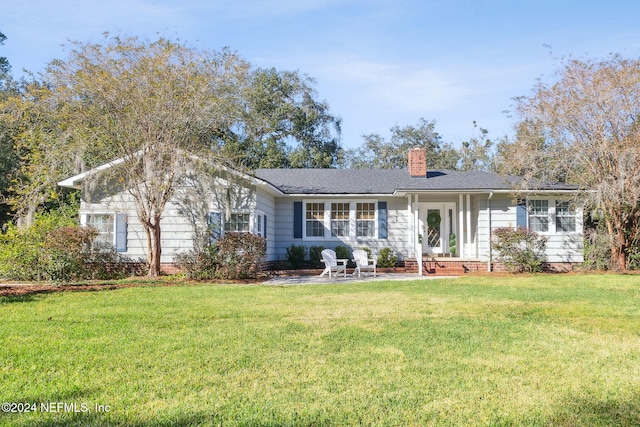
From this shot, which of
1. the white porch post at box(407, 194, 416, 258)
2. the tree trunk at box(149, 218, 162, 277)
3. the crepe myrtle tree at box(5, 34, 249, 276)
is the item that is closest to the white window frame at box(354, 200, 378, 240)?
the white porch post at box(407, 194, 416, 258)

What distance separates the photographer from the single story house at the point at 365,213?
15.5m

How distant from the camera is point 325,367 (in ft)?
15.6

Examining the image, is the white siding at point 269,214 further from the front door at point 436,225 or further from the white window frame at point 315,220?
the front door at point 436,225

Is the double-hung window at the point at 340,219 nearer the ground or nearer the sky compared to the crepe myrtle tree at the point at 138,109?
nearer the ground

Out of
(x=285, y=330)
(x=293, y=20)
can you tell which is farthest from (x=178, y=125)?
(x=285, y=330)

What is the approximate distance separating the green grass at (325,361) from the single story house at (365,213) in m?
6.58

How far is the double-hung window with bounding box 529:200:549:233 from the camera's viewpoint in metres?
17.0

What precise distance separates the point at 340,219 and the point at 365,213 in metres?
0.91

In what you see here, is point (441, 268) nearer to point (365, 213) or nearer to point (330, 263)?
point (365, 213)

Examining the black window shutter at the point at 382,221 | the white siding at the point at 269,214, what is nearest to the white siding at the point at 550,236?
the black window shutter at the point at 382,221

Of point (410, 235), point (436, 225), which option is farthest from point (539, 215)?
point (410, 235)

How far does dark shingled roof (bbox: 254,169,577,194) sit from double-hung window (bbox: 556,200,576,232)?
2.61ft

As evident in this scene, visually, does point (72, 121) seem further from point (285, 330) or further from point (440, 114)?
point (440, 114)

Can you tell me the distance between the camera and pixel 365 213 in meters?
18.0
